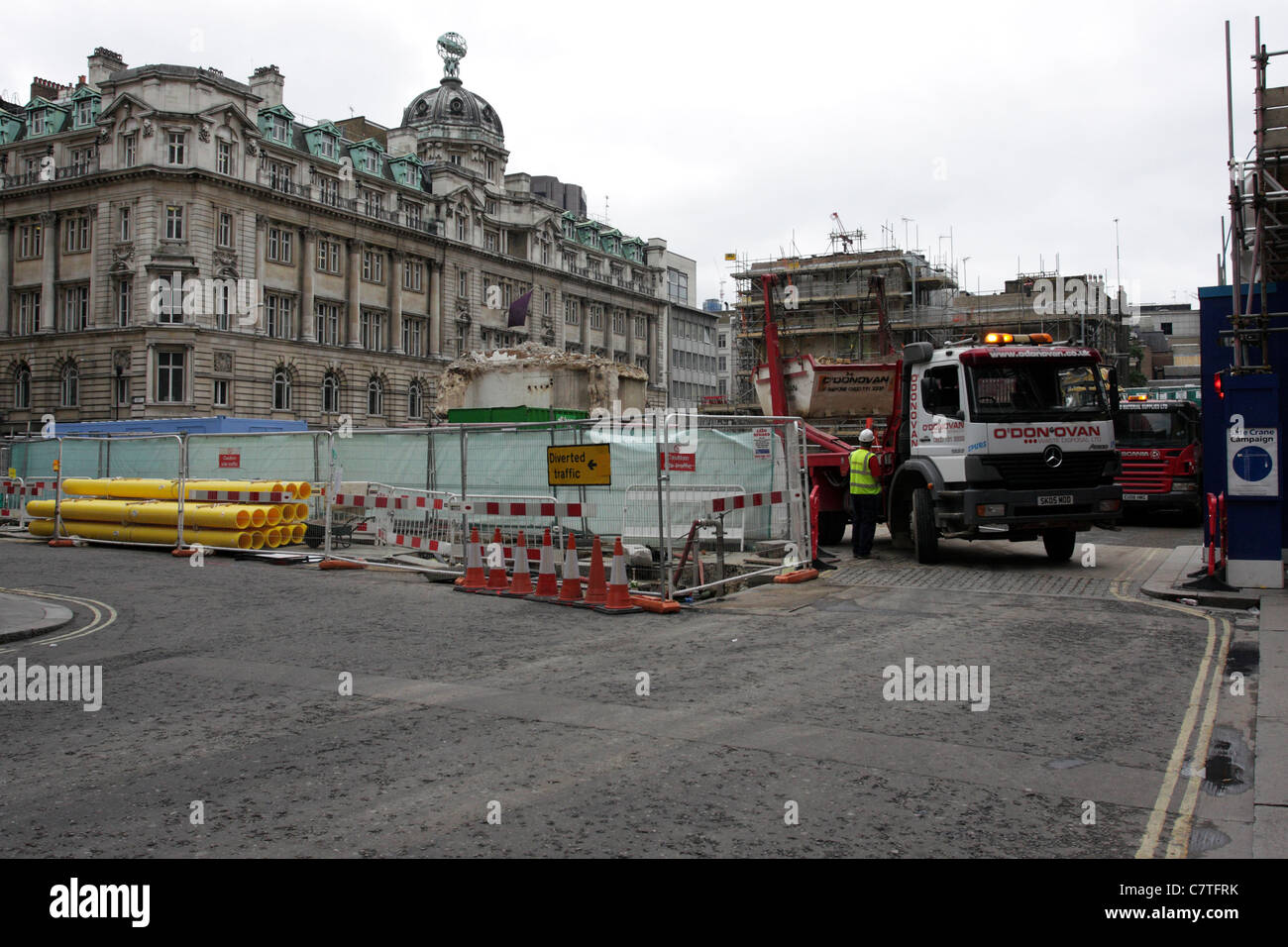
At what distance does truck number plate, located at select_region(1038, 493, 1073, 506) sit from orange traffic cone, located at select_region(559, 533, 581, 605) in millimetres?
6399

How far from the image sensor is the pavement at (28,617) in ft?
32.6

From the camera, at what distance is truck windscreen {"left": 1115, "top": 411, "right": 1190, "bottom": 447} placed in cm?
2217

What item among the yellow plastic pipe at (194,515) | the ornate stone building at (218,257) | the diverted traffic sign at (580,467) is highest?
the ornate stone building at (218,257)

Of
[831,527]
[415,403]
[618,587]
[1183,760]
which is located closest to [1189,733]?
[1183,760]

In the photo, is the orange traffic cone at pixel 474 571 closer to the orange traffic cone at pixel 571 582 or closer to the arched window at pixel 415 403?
the orange traffic cone at pixel 571 582

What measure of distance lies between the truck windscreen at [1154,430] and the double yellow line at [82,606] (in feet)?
63.9

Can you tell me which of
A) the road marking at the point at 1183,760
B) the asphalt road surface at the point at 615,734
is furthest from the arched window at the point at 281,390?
the road marking at the point at 1183,760

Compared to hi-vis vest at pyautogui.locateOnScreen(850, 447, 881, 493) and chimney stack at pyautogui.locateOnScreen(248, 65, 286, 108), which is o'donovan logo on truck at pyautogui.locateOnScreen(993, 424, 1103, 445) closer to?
hi-vis vest at pyautogui.locateOnScreen(850, 447, 881, 493)

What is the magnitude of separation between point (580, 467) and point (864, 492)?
15.8ft

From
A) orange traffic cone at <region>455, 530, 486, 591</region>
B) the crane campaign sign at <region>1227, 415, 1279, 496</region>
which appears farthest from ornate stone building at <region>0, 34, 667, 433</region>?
the crane campaign sign at <region>1227, 415, 1279, 496</region>

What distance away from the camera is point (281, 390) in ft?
191
